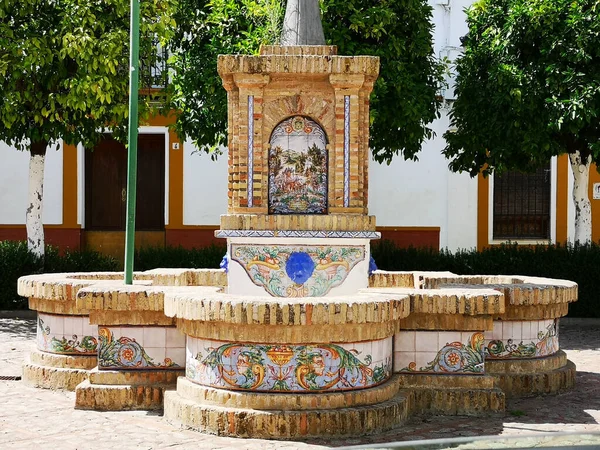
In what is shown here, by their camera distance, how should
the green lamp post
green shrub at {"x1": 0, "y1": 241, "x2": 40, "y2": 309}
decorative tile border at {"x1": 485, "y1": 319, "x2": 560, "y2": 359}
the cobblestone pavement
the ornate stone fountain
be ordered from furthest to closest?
green shrub at {"x1": 0, "y1": 241, "x2": 40, "y2": 309} < decorative tile border at {"x1": 485, "y1": 319, "x2": 560, "y2": 359} < the green lamp post < the ornate stone fountain < the cobblestone pavement

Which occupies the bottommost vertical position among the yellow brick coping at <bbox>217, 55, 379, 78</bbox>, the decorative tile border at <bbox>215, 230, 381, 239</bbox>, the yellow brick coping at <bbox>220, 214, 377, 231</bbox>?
the decorative tile border at <bbox>215, 230, 381, 239</bbox>

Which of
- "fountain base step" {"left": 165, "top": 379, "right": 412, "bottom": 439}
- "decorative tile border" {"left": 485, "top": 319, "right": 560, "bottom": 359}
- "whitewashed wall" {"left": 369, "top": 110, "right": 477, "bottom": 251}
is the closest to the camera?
"fountain base step" {"left": 165, "top": 379, "right": 412, "bottom": 439}

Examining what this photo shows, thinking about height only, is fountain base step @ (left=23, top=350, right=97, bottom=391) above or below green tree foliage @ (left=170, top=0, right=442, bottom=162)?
below

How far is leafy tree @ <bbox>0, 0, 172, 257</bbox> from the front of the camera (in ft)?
45.2

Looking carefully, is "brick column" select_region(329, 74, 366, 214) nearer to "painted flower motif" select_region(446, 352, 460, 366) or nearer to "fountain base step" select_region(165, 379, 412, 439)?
"painted flower motif" select_region(446, 352, 460, 366)

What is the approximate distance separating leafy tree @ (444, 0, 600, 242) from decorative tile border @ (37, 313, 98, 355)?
26.5ft

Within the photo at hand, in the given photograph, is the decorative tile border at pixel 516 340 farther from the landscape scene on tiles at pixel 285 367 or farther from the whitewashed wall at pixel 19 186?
the whitewashed wall at pixel 19 186

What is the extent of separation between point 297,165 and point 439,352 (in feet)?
7.03

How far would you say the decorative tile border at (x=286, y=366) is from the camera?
6.79 m

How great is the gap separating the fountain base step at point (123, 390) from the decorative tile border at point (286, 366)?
0.78 m

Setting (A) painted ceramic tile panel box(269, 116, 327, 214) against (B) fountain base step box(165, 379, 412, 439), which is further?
(A) painted ceramic tile panel box(269, 116, 327, 214)

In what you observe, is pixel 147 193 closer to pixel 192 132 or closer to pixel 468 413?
pixel 192 132

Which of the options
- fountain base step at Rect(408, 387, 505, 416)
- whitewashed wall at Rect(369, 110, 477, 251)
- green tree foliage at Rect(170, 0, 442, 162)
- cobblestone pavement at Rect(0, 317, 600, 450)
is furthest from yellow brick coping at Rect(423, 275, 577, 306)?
whitewashed wall at Rect(369, 110, 477, 251)

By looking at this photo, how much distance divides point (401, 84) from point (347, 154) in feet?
19.3
